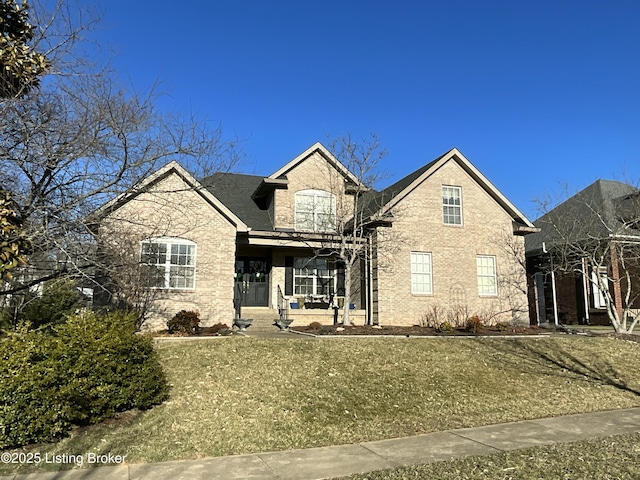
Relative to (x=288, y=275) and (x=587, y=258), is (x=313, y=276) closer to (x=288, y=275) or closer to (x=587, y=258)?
(x=288, y=275)

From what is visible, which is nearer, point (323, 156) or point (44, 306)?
point (44, 306)

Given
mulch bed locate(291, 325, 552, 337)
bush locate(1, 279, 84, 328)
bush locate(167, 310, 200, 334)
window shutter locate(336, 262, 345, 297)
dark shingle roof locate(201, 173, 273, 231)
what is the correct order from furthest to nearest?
window shutter locate(336, 262, 345, 297), dark shingle roof locate(201, 173, 273, 231), mulch bed locate(291, 325, 552, 337), bush locate(167, 310, 200, 334), bush locate(1, 279, 84, 328)

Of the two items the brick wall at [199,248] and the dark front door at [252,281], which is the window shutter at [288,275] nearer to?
the dark front door at [252,281]

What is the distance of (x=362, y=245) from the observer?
1852cm

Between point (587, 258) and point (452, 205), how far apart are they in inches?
221

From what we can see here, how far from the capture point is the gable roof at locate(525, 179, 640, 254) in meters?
20.0

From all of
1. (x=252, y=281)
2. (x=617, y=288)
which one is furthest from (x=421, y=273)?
(x=617, y=288)

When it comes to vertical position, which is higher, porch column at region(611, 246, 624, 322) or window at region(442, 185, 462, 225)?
window at region(442, 185, 462, 225)

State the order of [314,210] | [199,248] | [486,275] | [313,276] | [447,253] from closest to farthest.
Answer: [199,248], [447,253], [486,275], [314,210], [313,276]

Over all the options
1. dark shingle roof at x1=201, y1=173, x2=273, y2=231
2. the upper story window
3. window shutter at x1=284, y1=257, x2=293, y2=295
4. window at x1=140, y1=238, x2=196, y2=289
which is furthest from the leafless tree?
window at x1=140, y1=238, x2=196, y2=289

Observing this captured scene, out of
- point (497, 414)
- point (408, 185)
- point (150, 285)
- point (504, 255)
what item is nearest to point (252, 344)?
point (150, 285)

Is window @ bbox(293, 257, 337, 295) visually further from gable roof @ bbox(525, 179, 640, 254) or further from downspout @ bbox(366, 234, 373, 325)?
gable roof @ bbox(525, 179, 640, 254)

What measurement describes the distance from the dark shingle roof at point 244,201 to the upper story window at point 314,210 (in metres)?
1.37

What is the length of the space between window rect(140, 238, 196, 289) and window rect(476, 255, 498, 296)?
11.7m
